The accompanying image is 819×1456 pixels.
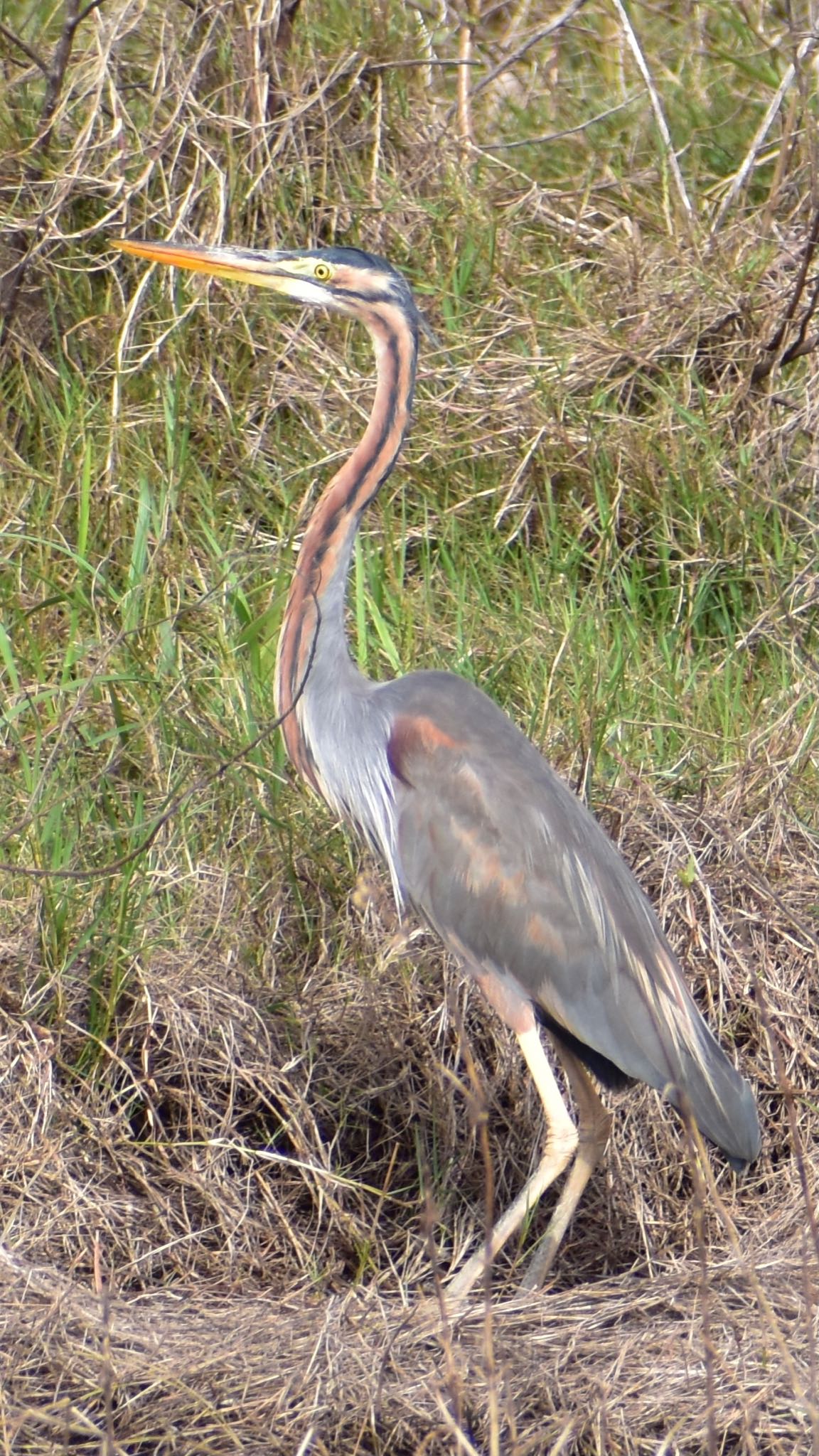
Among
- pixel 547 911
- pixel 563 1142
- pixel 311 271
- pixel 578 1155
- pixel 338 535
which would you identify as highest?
pixel 311 271

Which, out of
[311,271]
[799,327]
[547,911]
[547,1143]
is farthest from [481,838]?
[799,327]

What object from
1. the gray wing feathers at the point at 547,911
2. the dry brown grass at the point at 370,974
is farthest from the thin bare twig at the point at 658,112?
the gray wing feathers at the point at 547,911

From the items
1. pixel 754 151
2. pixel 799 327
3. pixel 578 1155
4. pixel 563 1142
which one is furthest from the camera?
pixel 754 151

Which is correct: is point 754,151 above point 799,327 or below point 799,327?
above

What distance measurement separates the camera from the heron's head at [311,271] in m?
3.49

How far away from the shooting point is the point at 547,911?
3.31 meters

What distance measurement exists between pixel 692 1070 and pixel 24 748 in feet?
4.87

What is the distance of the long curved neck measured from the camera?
344 cm

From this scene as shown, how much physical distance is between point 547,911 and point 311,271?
1296mm

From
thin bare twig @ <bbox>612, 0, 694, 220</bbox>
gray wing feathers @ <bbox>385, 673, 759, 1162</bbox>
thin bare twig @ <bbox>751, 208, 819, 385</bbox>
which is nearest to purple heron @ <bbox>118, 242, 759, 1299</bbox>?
gray wing feathers @ <bbox>385, 673, 759, 1162</bbox>

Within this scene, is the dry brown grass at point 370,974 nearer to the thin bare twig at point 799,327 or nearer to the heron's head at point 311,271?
the thin bare twig at point 799,327

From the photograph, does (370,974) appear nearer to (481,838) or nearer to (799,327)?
(481,838)

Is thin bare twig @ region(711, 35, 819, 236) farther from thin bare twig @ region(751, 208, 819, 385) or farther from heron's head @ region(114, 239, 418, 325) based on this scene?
heron's head @ region(114, 239, 418, 325)

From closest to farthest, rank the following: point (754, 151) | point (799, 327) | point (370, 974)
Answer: point (370, 974) < point (799, 327) < point (754, 151)
